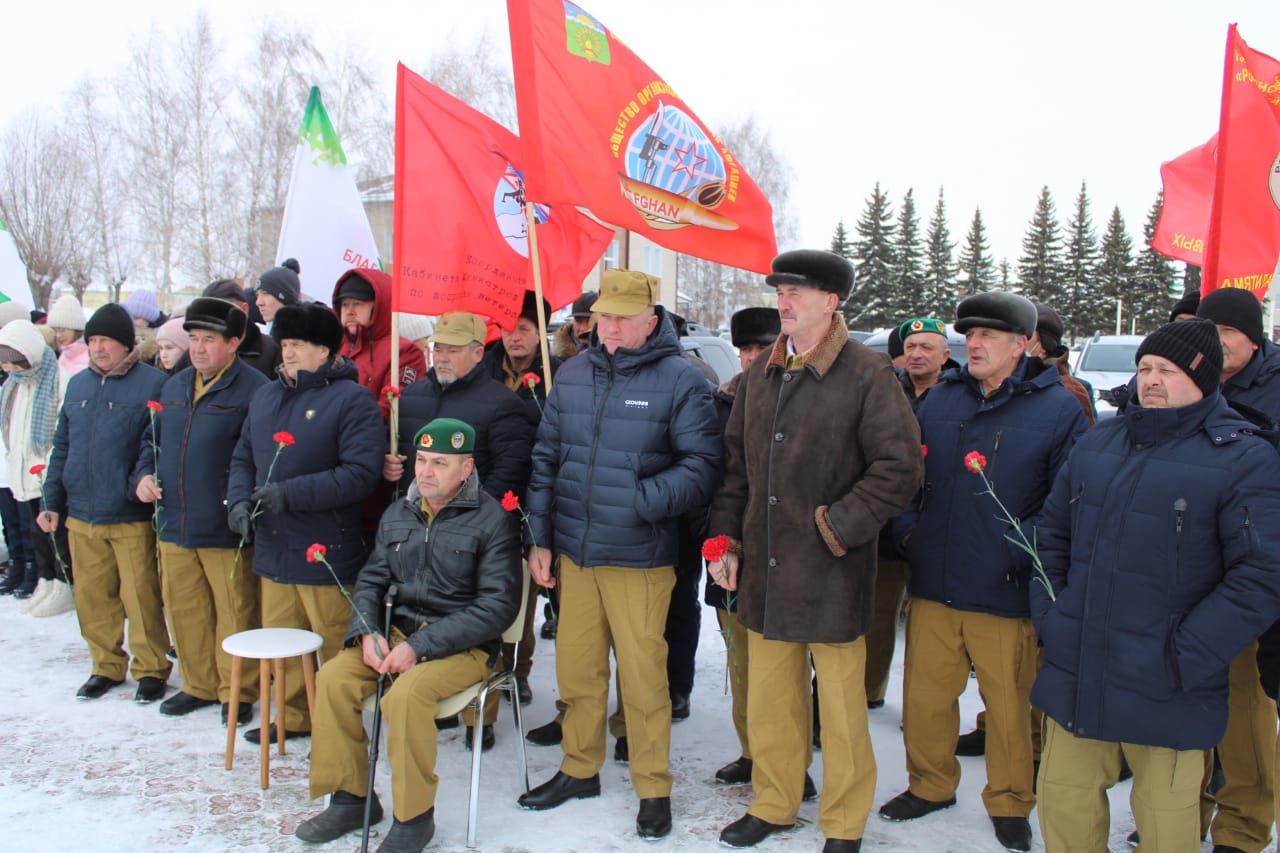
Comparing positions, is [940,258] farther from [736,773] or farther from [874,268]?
[736,773]

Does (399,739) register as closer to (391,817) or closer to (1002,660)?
(391,817)

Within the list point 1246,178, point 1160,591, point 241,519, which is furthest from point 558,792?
point 1246,178

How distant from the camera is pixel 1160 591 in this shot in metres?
2.97

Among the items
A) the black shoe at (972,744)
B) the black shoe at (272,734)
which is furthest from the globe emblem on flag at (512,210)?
the black shoe at (972,744)

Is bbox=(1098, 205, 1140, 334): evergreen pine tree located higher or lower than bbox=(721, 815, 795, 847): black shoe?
higher

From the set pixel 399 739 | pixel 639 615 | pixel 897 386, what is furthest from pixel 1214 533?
pixel 399 739

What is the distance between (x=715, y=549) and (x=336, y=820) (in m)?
1.90

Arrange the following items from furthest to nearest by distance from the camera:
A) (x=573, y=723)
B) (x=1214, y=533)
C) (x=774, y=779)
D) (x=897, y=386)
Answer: (x=573, y=723), (x=774, y=779), (x=897, y=386), (x=1214, y=533)

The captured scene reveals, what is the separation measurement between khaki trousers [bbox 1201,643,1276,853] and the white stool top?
3.88 meters

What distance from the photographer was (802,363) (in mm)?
3730

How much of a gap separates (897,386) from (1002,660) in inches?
48.5

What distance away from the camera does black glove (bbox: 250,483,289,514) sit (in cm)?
438

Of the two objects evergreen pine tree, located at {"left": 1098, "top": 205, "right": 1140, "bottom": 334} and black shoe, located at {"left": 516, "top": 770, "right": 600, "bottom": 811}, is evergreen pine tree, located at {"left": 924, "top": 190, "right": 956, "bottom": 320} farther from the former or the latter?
black shoe, located at {"left": 516, "top": 770, "right": 600, "bottom": 811}

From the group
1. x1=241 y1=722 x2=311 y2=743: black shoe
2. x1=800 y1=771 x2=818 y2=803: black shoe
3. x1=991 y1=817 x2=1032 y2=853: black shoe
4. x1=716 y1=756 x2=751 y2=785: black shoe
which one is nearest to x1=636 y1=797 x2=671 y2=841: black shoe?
x1=716 y1=756 x2=751 y2=785: black shoe
